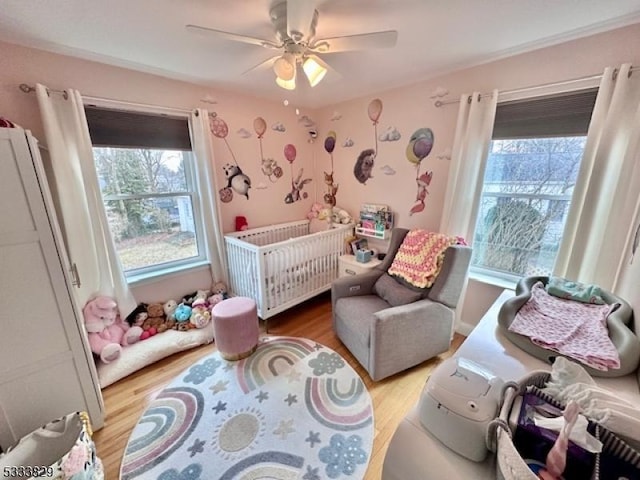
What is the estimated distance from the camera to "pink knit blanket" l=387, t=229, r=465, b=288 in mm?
1977

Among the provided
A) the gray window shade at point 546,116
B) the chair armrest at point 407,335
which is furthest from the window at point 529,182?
the chair armrest at point 407,335

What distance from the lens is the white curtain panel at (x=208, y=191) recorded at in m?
2.38

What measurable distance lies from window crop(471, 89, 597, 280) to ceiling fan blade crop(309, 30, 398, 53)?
1221 millimetres

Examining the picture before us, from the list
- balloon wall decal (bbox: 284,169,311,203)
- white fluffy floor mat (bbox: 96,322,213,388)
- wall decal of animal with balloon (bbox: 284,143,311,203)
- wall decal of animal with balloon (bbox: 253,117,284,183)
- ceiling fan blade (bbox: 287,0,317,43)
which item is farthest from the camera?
balloon wall decal (bbox: 284,169,311,203)

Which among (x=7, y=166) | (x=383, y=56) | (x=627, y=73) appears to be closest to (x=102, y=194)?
(x=7, y=166)

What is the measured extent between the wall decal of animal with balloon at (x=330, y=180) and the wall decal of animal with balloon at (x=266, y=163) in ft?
1.99

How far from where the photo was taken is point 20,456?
1111 mm

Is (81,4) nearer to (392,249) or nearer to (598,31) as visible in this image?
(392,249)

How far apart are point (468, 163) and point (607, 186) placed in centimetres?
80

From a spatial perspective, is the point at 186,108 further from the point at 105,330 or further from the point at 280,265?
the point at 105,330

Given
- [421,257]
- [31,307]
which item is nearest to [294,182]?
[421,257]

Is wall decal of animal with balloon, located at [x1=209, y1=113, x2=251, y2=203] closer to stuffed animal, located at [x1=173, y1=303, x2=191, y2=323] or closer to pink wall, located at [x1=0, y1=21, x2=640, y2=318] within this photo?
pink wall, located at [x1=0, y1=21, x2=640, y2=318]

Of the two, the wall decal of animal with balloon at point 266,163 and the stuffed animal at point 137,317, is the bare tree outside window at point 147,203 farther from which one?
the wall decal of animal with balloon at point 266,163

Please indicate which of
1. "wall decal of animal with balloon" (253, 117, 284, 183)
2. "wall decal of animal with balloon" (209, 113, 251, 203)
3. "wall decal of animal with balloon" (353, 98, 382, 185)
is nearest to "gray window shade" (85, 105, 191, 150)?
"wall decal of animal with balloon" (209, 113, 251, 203)
